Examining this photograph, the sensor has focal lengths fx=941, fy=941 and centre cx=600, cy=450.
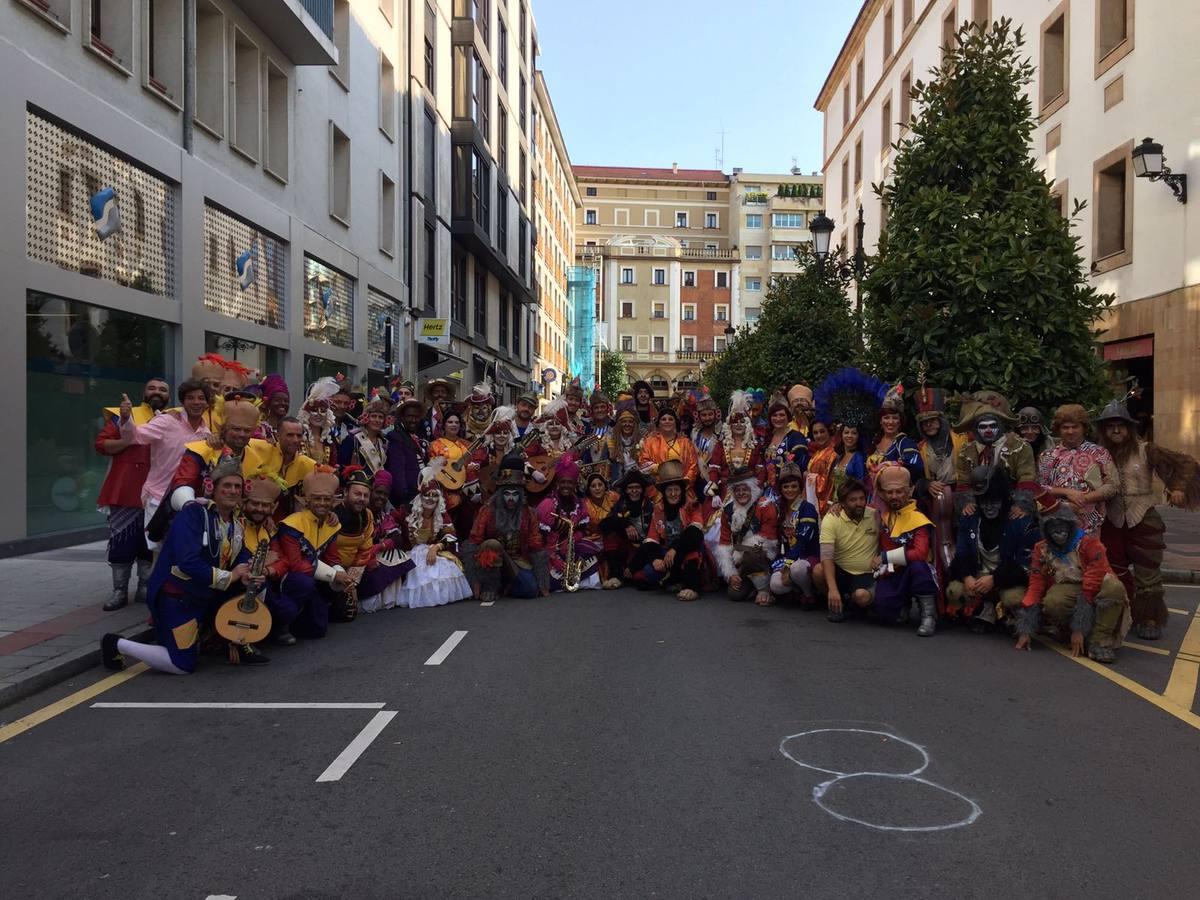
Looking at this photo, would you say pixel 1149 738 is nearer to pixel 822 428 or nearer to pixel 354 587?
pixel 822 428

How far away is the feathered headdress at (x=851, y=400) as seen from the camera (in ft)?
28.9

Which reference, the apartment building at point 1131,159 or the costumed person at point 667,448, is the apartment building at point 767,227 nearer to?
the apartment building at point 1131,159

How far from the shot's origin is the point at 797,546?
8242 mm

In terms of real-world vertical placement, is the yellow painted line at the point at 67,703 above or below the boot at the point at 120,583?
below

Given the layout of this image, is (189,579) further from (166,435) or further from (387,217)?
(387,217)

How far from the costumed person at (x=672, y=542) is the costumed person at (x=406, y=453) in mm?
2335

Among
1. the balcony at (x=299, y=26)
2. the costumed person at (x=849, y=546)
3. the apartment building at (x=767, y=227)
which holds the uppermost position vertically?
the apartment building at (x=767, y=227)

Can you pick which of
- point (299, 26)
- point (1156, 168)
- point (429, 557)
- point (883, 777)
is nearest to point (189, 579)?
point (429, 557)

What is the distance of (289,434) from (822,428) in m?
4.76

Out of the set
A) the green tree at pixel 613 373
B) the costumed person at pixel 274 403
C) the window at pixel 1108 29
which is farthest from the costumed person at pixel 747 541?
the green tree at pixel 613 373

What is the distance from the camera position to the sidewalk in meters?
5.76

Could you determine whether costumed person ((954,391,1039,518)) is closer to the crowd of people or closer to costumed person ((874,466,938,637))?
the crowd of people

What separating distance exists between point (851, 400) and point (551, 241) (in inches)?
1981

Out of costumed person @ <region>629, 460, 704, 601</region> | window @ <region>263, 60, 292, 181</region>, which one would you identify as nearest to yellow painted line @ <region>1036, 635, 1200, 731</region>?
costumed person @ <region>629, 460, 704, 601</region>
